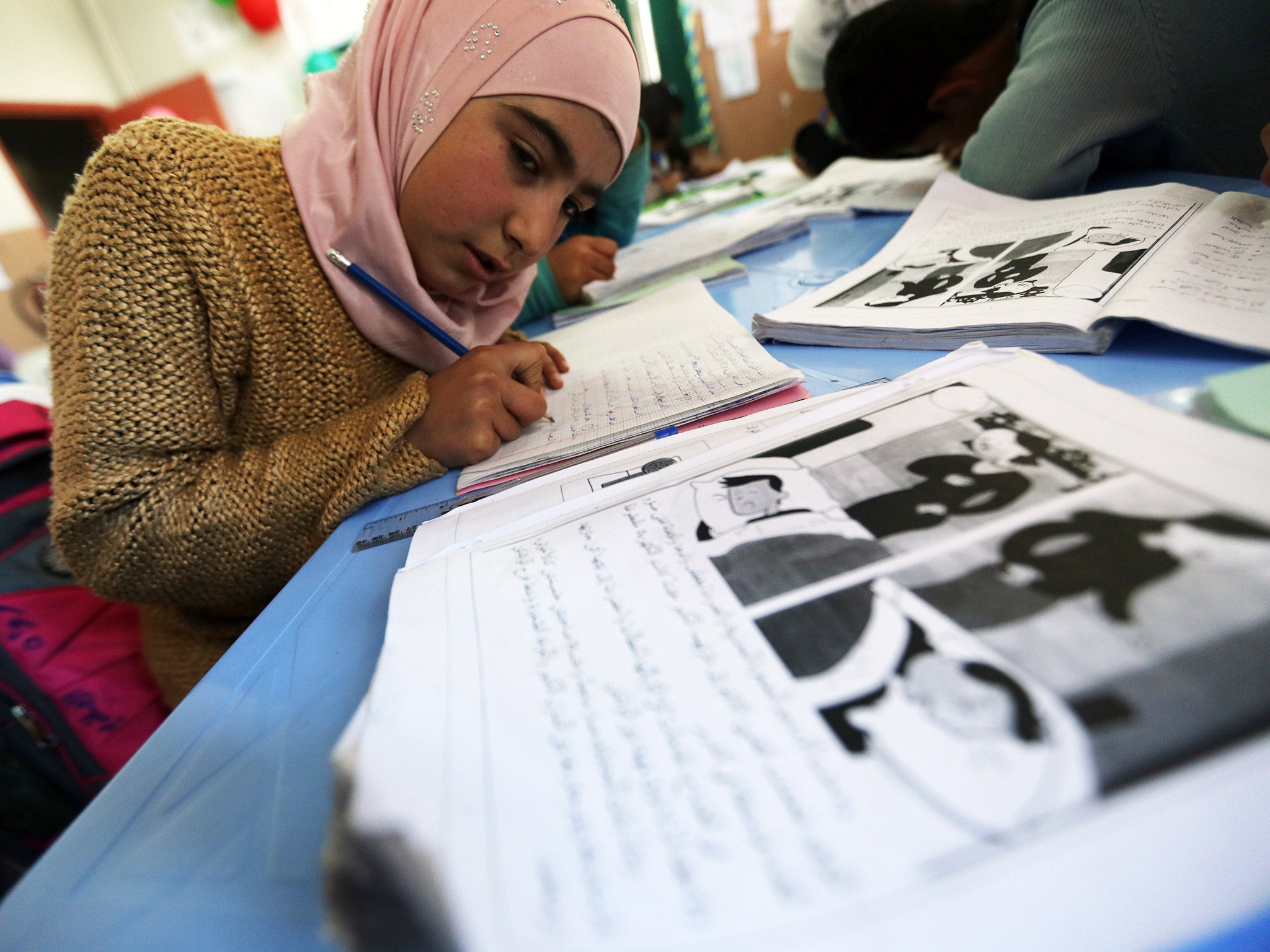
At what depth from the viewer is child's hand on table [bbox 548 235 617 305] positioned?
91cm

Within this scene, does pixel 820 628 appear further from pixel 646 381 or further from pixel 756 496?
pixel 646 381

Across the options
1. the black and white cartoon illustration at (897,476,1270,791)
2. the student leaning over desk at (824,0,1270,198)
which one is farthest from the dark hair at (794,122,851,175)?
the black and white cartoon illustration at (897,476,1270,791)

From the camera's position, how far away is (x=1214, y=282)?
0.40 meters

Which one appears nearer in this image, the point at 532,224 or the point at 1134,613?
the point at 1134,613

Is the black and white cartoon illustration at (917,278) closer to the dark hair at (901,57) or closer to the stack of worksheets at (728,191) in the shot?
the dark hair at (901,57)

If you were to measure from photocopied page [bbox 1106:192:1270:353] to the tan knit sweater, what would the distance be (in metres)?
0.48

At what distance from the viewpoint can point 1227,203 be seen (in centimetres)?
50

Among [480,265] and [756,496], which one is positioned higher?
[480,265]

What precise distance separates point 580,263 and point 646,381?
1.51 feet

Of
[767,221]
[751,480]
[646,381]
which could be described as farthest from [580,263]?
[751,480]

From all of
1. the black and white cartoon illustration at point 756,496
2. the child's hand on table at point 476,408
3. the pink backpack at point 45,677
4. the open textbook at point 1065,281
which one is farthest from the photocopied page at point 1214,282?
the pink backpack at point 45,677

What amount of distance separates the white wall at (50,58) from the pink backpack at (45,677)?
260cm

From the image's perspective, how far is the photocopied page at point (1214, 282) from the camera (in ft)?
1.14

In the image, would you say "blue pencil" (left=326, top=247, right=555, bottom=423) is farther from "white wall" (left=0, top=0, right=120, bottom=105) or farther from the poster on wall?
"white wall" (left=0, top=0, right=120, bottom=105)
